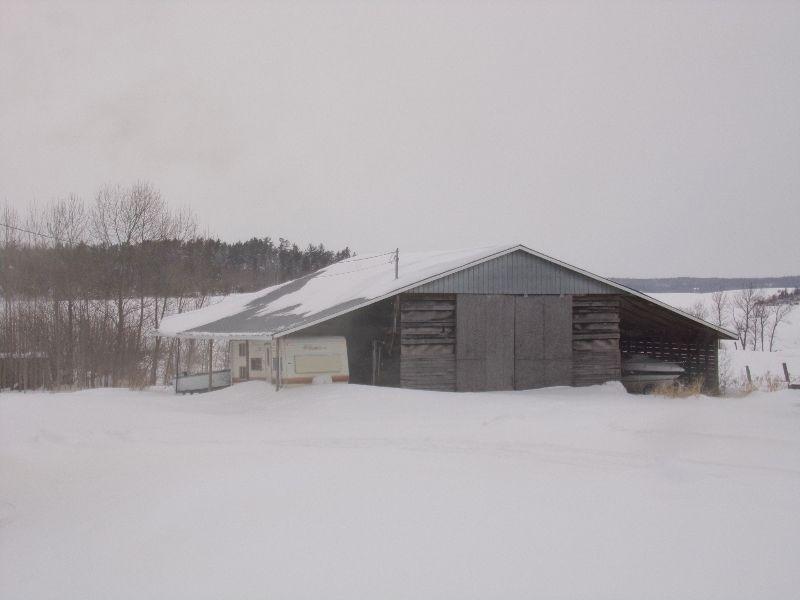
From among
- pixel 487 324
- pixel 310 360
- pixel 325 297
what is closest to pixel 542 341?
pixel 487 324

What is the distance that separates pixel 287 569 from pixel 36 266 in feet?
114

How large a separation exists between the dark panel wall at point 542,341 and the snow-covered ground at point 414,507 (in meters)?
5.10

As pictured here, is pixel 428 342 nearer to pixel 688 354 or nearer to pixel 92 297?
pixel 688 354

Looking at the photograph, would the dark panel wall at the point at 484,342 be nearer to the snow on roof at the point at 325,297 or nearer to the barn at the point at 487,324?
the barn at the point at 487,324

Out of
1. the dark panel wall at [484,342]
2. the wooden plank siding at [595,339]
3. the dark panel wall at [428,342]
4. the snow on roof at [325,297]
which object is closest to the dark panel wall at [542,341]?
the dark panel wall at [484,342]

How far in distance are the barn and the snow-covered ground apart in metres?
4.56

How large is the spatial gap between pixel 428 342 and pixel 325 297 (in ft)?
15.3

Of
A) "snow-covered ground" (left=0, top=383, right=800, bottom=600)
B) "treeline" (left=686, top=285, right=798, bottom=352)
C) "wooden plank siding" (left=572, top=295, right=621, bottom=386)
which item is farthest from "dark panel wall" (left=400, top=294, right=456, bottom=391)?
"treeline" (left=686, top=285, right=798, bottom=352)

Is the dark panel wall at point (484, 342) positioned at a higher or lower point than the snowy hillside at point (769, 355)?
higher

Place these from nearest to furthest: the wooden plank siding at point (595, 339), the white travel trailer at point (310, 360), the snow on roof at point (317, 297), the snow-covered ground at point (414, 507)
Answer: the snow-covered ground at point (414, 507)
the snow on roof at point (317, 297)
the white travel trailer at point (310, 360)
the wooden plank siding at point (595, 339)

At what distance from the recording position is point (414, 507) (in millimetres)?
9711

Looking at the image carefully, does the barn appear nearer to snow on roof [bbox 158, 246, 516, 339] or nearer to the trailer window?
snow on roof [bbox 158, 246, 516, 339]

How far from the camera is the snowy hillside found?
154ft

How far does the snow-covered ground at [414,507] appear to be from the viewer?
7.86 m
